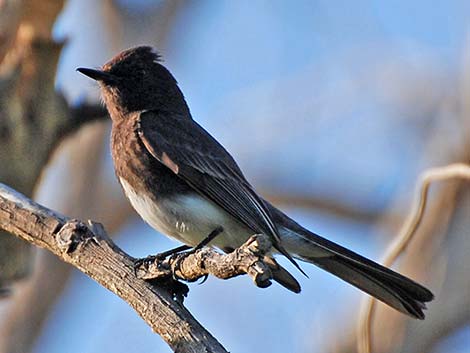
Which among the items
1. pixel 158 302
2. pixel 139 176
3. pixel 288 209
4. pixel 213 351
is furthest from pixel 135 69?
pixel 288 209

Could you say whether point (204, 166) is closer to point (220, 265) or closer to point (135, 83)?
point (135, 83)

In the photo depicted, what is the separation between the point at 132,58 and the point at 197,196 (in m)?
1.01

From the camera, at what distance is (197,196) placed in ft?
16.8

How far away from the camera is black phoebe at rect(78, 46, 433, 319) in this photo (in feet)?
16.4

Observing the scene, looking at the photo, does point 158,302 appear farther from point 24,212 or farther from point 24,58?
point 24,58

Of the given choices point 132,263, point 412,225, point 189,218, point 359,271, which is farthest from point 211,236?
point 412,225

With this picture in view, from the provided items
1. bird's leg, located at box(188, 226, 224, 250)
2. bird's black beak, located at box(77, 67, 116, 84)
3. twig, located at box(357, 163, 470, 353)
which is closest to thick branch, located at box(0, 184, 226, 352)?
bird's leg, located at box(188, 226, 224, 250)

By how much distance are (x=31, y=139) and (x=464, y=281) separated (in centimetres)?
286

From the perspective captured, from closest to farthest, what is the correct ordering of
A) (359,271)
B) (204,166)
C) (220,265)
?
(220,265)
(359,271)
(204,166)

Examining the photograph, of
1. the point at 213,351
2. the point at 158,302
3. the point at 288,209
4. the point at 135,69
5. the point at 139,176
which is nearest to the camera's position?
the point at 213,351

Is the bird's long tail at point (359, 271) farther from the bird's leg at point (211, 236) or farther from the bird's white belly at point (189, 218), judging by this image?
the bird's leg at point (211, 236)

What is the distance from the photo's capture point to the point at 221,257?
3.68 m

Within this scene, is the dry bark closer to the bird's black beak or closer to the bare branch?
the bare branch

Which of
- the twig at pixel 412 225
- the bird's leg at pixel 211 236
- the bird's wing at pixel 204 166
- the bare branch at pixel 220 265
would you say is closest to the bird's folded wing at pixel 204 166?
the bird's wing at pixel 204 166
